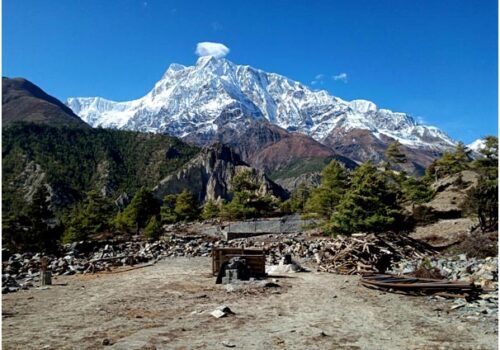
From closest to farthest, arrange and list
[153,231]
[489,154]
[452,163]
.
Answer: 1. [153,231]
2. [489,154]
3. [452,163]

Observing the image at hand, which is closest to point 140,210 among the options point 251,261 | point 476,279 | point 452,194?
point 251,261

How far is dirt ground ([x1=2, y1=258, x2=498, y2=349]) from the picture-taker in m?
8.15

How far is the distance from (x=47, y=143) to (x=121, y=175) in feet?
111

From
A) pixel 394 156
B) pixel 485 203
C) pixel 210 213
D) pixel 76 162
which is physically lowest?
pixel 210 213

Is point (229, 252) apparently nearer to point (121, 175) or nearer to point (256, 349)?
point (256, 349)

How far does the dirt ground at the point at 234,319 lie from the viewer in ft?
26.7

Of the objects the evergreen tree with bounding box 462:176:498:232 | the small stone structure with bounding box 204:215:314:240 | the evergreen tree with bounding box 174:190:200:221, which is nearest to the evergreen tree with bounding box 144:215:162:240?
the small stone structure with bounding box 204:215:314:240

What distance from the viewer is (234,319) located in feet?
33.5

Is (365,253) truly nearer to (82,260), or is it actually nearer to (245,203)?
(82,260)

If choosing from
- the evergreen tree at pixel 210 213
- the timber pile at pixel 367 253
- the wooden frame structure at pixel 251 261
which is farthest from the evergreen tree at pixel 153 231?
the evergreen tree at pixel 210 213

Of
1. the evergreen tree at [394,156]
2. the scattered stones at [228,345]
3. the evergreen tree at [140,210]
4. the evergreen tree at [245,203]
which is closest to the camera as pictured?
the scattered stones at [228,345]

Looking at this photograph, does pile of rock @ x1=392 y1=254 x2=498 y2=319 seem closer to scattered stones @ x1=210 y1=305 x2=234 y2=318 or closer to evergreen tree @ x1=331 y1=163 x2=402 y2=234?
scattered stones @ x1=210 y1=305 x2=234 y2=318

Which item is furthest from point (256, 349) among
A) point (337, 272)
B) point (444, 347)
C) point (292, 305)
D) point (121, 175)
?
point (121, 175)

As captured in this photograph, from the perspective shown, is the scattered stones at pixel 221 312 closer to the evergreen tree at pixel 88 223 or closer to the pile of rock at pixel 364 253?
the pile of rock at pixel 364 253
